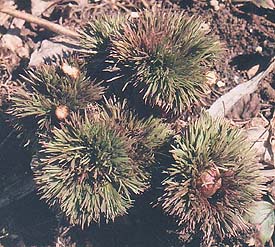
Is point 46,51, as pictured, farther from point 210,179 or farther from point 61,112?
point 210,179

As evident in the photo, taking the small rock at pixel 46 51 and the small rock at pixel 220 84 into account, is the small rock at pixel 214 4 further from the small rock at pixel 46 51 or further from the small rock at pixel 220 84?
the small rock at pixel 46 51

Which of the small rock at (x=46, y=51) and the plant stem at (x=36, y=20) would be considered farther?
the plant stem at (x=36, y=20)

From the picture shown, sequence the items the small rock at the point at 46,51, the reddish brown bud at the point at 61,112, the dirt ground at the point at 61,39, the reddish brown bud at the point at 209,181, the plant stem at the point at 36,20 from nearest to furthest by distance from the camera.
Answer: the reddish brown bud at the point at 209,181 < the reddish brown bud at the point at 61,112 < the dirt ground at the point at 61,39 < the small rock at the point at 46,51 < the plant stem at the point at 36,20

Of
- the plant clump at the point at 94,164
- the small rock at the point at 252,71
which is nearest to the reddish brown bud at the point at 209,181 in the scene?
the plant clump at the point at 94,164

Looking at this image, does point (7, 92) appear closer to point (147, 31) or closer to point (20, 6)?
point (20, 6)

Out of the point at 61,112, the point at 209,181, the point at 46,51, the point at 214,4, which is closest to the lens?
the point at 209,181

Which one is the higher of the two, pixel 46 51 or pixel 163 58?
pixel 163 58

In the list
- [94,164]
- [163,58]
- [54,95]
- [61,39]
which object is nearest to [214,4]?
[61,39]
